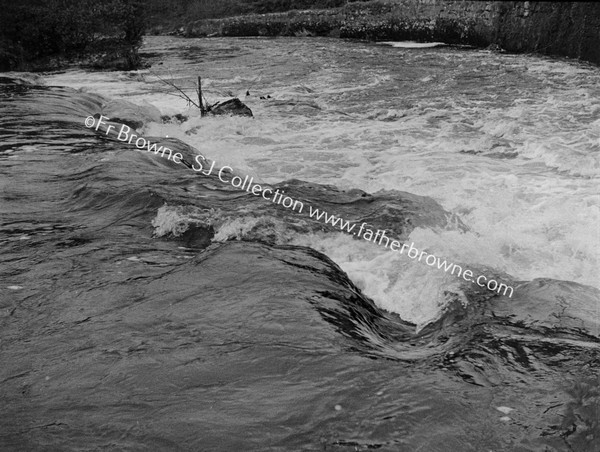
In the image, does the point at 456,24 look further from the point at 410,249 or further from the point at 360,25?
the point at 410,249

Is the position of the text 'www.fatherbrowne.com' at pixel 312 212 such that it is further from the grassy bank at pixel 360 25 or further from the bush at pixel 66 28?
the grassy bank at pixel 360 25

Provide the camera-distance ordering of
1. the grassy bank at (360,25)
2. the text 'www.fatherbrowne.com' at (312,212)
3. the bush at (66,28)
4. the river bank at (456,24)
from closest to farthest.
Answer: the text 'www.fatherbrowne.com' at (312,212), the river bank at (456,24), the bush at (66,28), the grassy bank at (360,25)

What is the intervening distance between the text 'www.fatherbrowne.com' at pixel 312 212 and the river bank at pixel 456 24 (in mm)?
14466

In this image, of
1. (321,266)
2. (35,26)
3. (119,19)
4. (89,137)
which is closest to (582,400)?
(321,266)

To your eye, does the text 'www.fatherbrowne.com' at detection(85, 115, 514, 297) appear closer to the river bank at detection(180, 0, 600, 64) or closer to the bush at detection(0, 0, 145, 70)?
the river bank at detection(180, 0, 600, 64)

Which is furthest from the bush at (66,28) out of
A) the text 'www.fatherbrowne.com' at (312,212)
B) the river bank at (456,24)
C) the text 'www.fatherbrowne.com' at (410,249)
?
the text 'www.fatherbrowne.com' at (410,249)

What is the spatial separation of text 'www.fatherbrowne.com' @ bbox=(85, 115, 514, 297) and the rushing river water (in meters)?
0.11

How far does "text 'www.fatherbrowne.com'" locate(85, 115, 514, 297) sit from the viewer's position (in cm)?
427

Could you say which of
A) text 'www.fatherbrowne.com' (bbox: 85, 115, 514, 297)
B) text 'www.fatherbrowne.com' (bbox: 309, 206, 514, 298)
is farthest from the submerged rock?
text 'www.fatherbrowne.com' (bbox: 309, 206, 514, 298)

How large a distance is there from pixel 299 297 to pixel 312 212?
2452 millimetres

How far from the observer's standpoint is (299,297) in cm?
349

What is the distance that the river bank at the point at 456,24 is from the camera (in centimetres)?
1819

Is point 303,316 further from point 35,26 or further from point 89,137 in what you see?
point 35,26

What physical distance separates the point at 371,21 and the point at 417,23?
378cm
